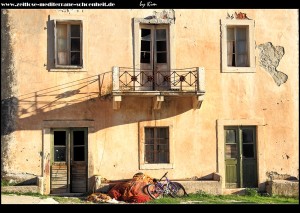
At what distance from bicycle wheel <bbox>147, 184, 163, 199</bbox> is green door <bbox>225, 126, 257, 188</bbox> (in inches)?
101

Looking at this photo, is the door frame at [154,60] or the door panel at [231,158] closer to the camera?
the door frame at [154,60]

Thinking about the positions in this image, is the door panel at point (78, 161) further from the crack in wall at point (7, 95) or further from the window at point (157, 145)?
the window at point (157, 145)

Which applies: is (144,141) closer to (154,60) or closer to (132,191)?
(132,191)

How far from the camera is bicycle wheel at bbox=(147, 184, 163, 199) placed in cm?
1347

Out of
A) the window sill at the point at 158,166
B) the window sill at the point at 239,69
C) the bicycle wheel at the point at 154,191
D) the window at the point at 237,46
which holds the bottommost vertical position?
the bicycle wheel at the point at 154,191

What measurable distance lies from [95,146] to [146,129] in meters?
1.75

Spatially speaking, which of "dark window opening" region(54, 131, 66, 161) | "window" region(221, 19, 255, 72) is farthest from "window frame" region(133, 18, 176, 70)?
"dark window opening" region(54, 131, 66, 161)

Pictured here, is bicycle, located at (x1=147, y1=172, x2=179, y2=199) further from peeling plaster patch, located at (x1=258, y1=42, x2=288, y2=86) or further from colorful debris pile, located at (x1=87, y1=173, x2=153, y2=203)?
peeling plaster patch, located at (x1=258, y1=42, x2=288, y2=86)

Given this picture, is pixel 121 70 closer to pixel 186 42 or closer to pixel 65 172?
pixel 186 42

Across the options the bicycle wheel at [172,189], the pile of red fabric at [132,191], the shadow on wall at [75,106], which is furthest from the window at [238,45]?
the pile of red fabric at [132,191]

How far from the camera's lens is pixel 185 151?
582 inches

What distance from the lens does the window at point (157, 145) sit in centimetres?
1480

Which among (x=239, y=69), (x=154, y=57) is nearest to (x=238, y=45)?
(x=239, y=69)

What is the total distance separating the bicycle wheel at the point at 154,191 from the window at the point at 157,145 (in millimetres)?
1282
